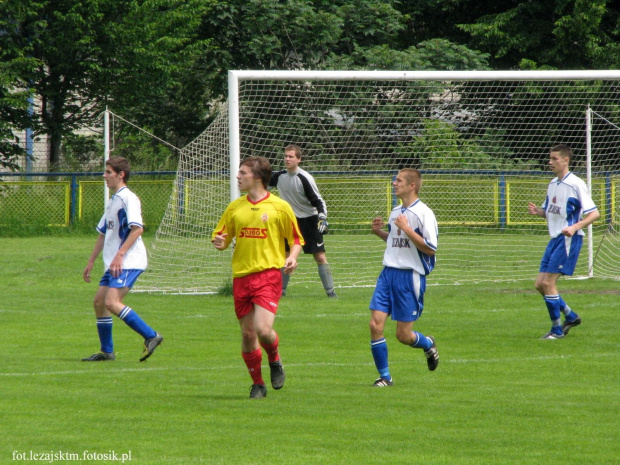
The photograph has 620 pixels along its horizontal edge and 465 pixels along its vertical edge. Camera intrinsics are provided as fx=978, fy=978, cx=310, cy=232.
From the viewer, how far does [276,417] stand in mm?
6281

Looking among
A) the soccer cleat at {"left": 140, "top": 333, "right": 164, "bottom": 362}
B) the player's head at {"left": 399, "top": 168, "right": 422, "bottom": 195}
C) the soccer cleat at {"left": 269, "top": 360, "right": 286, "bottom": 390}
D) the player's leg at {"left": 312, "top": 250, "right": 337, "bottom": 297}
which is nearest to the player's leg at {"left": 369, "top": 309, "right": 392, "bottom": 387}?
the soccer cleat at {"left": 269, "top": 360, "right": 286, "bottom": 390}

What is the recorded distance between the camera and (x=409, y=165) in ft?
62.2

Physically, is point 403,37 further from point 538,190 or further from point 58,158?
point 538,190

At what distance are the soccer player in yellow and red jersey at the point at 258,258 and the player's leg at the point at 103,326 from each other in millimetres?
2005

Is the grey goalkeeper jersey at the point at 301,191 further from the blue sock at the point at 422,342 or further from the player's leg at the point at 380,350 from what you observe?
the player's leg at the point at 380,350

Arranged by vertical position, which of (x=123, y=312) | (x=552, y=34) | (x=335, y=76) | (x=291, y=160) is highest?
(x=552, y=34)

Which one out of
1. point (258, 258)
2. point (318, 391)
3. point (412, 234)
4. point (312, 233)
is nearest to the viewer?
point (258, 258)

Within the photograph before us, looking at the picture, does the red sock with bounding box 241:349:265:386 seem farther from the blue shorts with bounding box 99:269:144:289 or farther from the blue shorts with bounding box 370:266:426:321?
the blue shorts with bounding box 99:269:144:289

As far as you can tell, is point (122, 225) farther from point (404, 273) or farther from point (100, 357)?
point (404, 273)

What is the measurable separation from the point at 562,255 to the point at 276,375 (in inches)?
166

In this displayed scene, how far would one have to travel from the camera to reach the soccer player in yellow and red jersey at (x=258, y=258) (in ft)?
22.9

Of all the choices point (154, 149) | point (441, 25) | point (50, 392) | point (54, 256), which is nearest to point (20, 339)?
point (50, 392)

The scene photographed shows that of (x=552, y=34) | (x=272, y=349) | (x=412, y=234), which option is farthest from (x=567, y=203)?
(x=552, y=34)

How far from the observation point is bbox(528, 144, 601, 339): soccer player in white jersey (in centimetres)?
1016
